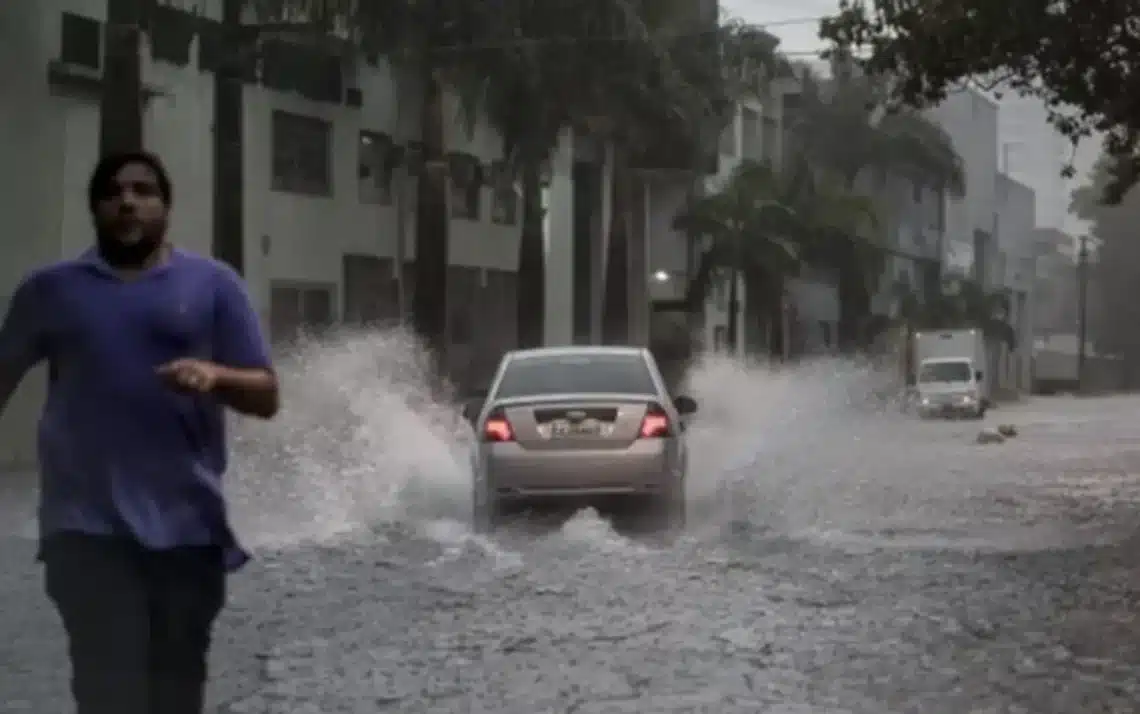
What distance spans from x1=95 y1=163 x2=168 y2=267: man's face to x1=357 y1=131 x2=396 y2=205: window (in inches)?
1442

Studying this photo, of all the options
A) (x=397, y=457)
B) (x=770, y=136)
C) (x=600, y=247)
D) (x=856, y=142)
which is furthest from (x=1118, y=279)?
(x=397, y=457)

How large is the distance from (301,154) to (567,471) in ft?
76.3

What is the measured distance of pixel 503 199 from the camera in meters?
48.8

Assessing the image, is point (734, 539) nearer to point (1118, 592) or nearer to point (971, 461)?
point (1118, 592)

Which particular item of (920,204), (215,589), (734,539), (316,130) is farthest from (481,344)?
(920,204)

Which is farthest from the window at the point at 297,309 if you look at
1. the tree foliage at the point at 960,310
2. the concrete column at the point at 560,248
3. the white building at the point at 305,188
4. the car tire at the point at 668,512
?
the tree foliage at the point at 960,310

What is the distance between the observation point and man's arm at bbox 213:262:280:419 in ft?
17.4

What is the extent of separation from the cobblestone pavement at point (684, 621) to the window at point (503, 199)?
2568 centimetres

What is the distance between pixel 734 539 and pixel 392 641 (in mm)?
6827

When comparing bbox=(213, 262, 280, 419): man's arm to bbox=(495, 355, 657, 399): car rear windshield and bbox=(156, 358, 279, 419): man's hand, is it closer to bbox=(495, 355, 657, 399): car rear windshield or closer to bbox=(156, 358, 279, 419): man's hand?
bbox=(156, 358, 279, 419): man's hand

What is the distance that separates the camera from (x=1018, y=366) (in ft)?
370

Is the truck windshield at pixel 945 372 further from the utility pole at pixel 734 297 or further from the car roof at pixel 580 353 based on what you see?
the car roof at pixel 580 353

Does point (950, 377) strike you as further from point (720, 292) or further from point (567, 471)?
point (567, 471)

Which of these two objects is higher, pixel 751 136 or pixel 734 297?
pixel 751 136
